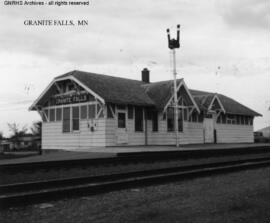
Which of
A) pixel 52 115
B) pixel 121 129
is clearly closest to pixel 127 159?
pixel 121 129

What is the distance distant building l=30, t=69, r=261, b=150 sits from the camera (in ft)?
77.1

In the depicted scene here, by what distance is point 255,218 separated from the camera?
6.04 meters

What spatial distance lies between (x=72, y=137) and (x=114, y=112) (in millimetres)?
3605

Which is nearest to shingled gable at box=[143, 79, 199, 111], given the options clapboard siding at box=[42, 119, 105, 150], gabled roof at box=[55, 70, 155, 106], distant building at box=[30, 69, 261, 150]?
distant building at box=[30, 69, 261, 150]

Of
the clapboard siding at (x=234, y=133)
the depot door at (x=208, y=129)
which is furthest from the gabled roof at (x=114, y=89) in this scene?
the clapboard siding at (x=234, y=133)

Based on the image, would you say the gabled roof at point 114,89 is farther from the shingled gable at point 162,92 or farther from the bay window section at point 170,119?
the bay window section at point 170,119

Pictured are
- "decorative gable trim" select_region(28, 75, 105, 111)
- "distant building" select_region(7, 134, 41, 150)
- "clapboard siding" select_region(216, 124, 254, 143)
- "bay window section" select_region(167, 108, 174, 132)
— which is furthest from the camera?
"distant building" select_region(7, 134, 41, 150)

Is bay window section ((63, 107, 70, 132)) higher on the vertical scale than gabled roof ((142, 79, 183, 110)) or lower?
lower

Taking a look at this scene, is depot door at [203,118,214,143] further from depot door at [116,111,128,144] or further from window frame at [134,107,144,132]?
depot door at [116,111,128,144]

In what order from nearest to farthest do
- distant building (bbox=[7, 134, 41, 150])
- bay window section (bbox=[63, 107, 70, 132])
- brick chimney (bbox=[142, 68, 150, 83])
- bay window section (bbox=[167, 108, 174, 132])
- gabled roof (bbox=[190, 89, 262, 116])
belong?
1. bay window section (bbox=[63, 107, 70, 132])
2. bay window section (bbox=[167, 108, 174, 132])
3. gabled roof (bbox=[190, 89, 262, 116])
4. brick chimney (bbox=[142, 68, 150, 83])
5. distant building (bbox=[7, 134, 41, 150])

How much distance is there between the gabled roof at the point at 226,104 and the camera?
3123 centimetres

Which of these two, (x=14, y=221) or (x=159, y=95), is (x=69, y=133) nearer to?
(x=159, y=95)

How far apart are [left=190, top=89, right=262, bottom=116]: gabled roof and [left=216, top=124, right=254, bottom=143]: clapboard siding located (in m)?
1.31

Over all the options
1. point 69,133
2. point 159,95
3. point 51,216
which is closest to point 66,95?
point 69,133
